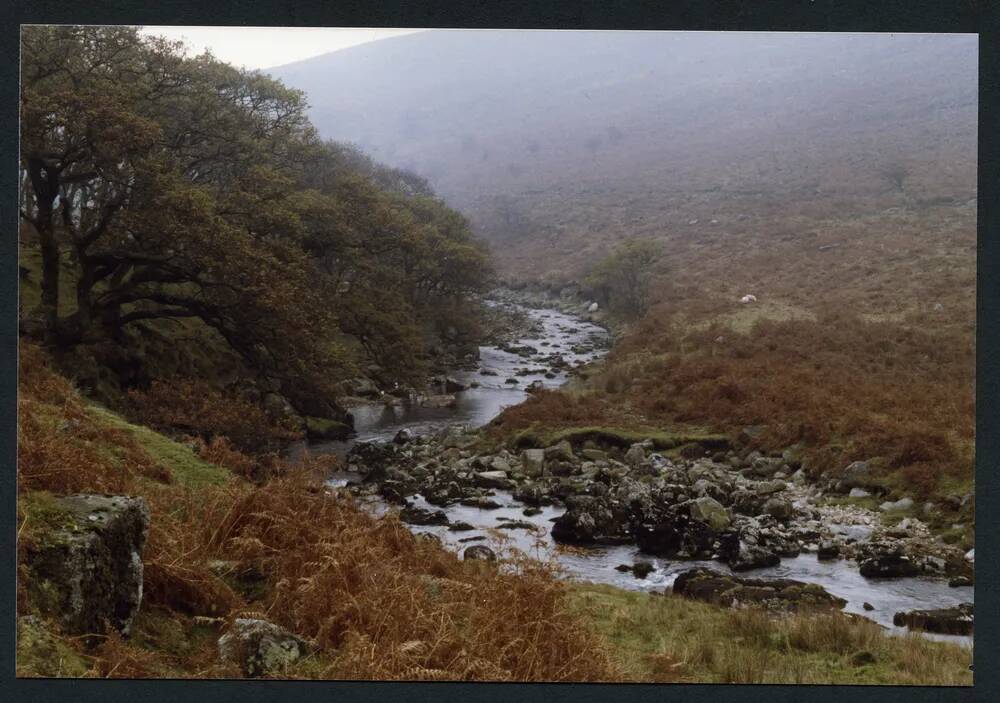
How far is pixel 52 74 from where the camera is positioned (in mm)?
5520

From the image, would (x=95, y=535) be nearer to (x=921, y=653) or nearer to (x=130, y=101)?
(x=130, y=101)

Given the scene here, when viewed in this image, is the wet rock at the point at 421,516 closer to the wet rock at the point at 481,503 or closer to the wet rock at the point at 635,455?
the wet rock at the point at 481,503

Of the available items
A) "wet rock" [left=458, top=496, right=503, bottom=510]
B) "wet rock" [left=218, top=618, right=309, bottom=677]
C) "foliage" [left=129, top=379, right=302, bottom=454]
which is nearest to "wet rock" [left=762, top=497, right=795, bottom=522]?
"wet rock" [left=458, top=496, right=503, bottom=510]

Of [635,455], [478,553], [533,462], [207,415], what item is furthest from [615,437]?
[207,415]

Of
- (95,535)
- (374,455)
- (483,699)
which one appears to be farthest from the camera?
(374,455)

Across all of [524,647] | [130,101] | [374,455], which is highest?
[130,101]

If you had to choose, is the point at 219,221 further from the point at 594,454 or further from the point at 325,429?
the point at 594,454

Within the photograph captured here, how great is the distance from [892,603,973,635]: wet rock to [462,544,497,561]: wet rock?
2.83 meters

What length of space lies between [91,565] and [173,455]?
6.32ft

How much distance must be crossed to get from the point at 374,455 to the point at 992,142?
514 centimetres

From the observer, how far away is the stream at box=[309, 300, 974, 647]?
5266 mm

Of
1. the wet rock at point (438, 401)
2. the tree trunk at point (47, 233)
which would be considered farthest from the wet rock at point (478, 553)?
the tree trunk at point (47, 233)

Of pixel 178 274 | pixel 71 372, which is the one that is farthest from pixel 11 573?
pixel 178 274

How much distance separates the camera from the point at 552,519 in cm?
609
